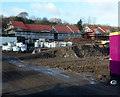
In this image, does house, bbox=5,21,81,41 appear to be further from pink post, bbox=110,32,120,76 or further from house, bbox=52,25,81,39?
pink post, bbox=110,32,120,76

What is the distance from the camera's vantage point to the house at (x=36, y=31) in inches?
1709

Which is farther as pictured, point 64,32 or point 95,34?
point 95,34

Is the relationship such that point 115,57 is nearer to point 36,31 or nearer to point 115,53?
point 115,53

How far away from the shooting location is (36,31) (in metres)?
45.9

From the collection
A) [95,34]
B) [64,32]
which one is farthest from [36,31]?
[95,34]

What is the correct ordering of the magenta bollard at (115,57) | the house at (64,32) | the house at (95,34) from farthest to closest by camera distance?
the house at (95,34) < the house at (64,32) < the magenta bollard at (115,57)

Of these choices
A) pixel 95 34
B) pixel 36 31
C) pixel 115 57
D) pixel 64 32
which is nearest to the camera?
pixel 115 57

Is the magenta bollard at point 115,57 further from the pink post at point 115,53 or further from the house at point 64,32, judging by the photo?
the house at point 64,32

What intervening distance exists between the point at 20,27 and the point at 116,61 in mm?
38357

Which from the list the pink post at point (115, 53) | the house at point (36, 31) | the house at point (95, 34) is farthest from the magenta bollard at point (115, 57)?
the house at point (95, 34)

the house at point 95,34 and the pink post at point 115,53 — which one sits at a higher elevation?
the house at point 95,34

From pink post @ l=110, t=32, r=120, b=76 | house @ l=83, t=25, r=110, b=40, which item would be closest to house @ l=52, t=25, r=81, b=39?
house @ l=83, t=25, r=110, b=40

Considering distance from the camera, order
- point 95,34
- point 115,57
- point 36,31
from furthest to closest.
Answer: point 95,34
point 36,31
point 115,57

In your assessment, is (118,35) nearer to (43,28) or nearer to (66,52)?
(66,52)
